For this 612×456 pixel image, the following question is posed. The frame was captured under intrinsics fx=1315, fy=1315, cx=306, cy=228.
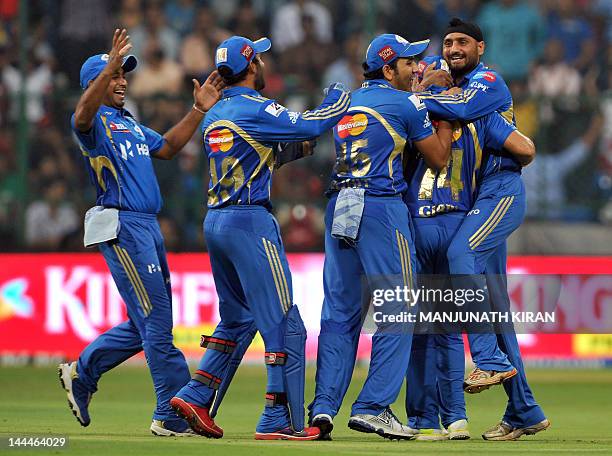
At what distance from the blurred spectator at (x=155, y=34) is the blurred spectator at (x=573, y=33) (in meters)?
5.10

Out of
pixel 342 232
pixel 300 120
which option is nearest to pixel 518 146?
pixel 342 232

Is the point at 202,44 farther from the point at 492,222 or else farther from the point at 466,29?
the point at 492,222

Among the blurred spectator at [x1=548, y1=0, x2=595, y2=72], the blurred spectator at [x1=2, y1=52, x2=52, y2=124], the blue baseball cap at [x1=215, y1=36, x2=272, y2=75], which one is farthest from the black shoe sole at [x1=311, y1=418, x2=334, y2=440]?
the blurred spectator at [x1=548, y1=0, x2=595, y2=72]

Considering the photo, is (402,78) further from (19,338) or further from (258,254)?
(19,338)

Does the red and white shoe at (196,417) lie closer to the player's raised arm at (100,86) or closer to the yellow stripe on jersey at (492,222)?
→ the player's raised arm at (100,86)

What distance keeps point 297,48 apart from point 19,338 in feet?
18.0

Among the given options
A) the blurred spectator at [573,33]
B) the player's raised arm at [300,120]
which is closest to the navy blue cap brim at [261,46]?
the player's raised arm at [300,120]

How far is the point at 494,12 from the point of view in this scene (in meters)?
17.3

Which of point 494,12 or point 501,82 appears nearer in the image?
point 501,82

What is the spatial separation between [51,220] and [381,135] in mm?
8097

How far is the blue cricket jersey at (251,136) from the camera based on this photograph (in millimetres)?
8383

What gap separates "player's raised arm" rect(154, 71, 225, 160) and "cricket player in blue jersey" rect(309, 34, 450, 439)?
3.12 feet

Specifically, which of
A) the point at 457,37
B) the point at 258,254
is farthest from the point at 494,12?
the point at 258,254

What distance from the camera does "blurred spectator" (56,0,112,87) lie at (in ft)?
56.1
